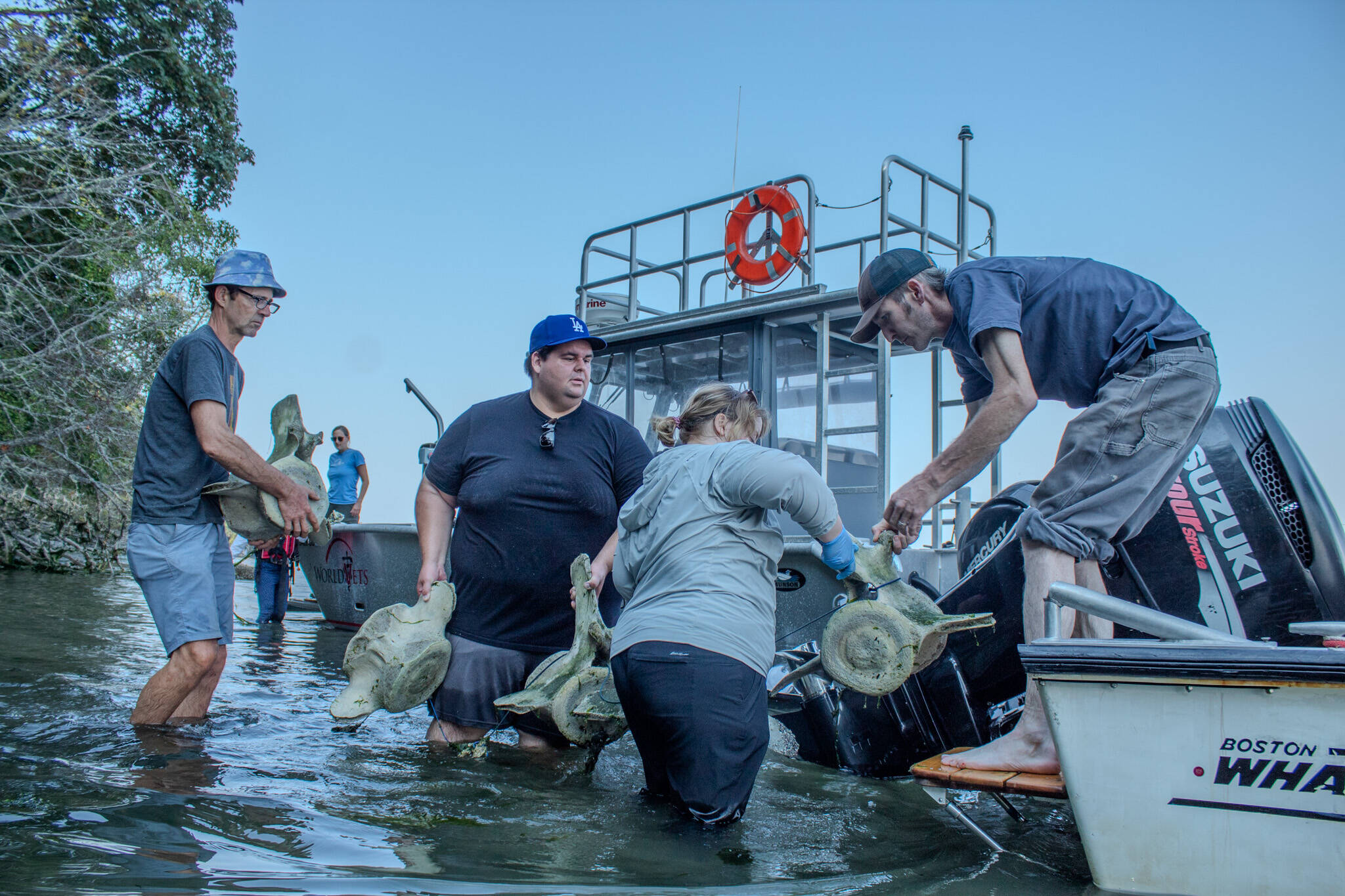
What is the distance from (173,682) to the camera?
328cm

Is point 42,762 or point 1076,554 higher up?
point 1076,554

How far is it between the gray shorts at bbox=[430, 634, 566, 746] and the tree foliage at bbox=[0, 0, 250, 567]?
22.5 feet

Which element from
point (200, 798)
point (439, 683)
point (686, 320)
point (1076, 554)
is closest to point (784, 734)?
point (439, 683)

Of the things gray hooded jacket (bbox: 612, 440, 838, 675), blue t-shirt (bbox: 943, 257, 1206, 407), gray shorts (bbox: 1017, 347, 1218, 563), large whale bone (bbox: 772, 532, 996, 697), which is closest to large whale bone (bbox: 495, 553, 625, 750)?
gray hooded jacket (bbox: 612, 440, 838, 675)

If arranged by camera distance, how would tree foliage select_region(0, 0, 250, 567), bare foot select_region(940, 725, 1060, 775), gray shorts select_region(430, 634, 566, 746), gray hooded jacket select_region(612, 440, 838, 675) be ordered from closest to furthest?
bare foot select_region(940, 725, 1060, 775) < gray hooded jacket select_region(612, 440, 838, 675) < gray shorts select_region(430, 634, 566, 746) < tree foliage select_region(0, 0, 250, 567)

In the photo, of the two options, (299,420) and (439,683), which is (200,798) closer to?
(439,683)

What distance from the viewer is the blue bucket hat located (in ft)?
11.3

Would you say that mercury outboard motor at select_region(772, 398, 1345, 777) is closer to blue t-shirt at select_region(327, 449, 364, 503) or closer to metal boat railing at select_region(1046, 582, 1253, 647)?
metal boat railing at select_region(1046, 582, 1253, 647)

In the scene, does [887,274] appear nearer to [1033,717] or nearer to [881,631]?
[881,631]

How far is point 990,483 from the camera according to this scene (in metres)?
5.72

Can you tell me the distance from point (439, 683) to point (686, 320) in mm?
3658

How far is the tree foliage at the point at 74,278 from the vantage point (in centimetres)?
885

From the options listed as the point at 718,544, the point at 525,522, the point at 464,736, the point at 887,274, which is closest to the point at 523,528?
the point at 525,522

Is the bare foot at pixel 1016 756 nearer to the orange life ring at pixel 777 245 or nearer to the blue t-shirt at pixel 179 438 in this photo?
the blue t-shirt at pixel 179 438
